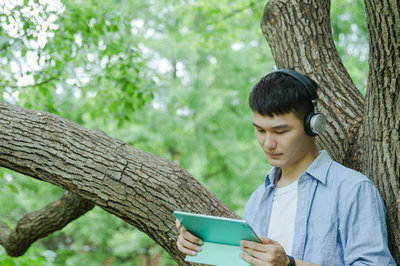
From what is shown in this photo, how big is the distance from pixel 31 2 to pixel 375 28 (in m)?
3.29

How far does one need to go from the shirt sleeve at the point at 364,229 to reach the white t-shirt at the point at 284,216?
277mm

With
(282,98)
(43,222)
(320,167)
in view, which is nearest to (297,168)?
(320,167)

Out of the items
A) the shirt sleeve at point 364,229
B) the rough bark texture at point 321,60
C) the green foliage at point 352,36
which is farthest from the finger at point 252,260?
the green foliage at point 352,36

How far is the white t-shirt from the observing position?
2.10 meters

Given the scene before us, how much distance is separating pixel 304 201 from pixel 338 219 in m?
0.17

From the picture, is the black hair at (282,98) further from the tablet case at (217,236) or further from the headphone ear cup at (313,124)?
the tablet case at (217,236)

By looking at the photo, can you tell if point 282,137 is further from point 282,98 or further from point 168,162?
point 168,162

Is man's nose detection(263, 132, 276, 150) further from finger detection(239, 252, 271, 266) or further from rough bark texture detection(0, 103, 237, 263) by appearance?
rough bark texture detection(0, 103, 237, 263)

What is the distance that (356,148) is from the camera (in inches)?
102

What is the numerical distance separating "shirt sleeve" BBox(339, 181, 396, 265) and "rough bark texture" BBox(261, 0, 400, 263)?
37 cm

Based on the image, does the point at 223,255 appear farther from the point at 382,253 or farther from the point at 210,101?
the point at 210,101

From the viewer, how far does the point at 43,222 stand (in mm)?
4066

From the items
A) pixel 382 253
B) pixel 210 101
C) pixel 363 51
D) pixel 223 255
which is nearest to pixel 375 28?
pixel 382 253

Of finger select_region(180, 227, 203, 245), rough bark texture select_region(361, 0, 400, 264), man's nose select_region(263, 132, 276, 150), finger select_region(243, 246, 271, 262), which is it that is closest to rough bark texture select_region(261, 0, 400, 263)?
rough bark texture select_region(361, 0, 400, 264)
